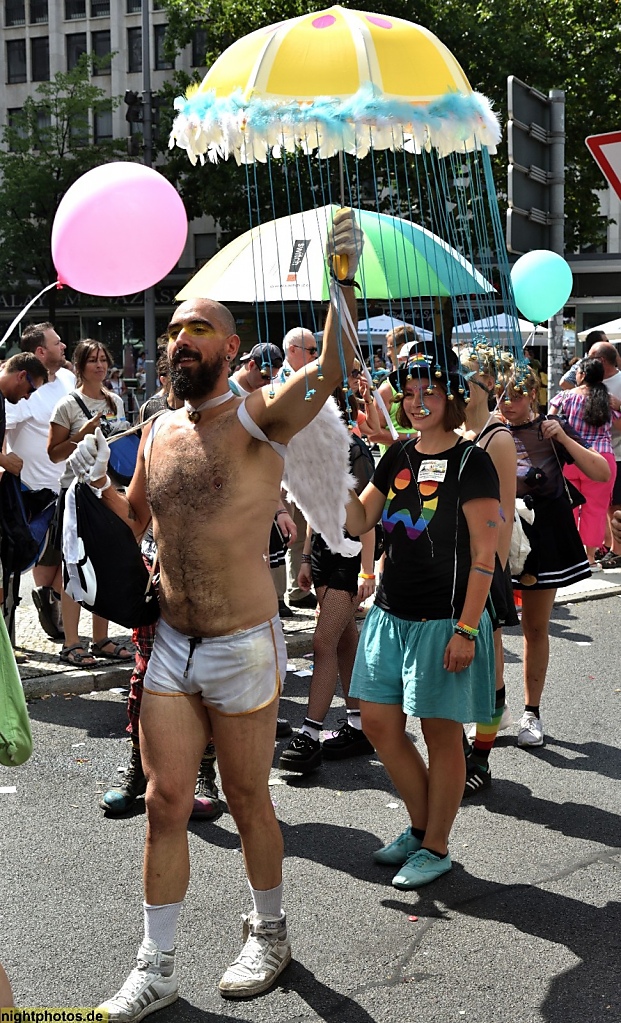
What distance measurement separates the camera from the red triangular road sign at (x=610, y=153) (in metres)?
4.56

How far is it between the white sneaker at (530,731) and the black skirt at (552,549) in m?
0.72

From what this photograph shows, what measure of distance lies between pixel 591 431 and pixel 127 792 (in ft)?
22.2

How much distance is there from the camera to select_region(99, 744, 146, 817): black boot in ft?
16.3

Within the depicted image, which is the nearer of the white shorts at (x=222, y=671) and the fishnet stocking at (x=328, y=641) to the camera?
the white shorts at (x=222, y=671)

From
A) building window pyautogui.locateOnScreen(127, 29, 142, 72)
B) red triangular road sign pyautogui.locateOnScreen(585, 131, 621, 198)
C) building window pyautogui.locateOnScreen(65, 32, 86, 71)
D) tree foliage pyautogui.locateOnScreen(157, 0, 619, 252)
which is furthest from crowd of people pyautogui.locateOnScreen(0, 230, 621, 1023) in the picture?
building window pyautogui.locateOnScreen(65, 32, 86, 71)

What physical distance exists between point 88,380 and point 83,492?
351 cm

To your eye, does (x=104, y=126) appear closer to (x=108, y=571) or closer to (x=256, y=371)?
(x=256, y=371)

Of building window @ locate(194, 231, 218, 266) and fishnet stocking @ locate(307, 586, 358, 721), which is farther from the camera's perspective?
building window @ locate(194, 231, 218, 266)

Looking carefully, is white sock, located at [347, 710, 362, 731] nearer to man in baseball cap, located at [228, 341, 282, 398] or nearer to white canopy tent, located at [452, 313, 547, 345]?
man in baseball cap, located at [228, 341, 282, 398]

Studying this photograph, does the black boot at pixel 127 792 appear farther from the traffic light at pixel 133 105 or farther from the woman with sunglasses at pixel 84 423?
the traffic light at pixel 133 105

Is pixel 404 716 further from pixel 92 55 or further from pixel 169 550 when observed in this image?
pixel 92 55

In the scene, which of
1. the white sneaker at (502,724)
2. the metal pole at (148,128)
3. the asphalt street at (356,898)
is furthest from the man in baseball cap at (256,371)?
the metal pole at (148,128)

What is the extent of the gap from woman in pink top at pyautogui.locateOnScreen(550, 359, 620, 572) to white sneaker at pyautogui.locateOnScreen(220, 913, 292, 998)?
6.93m

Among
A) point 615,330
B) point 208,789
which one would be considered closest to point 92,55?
point 615,330
